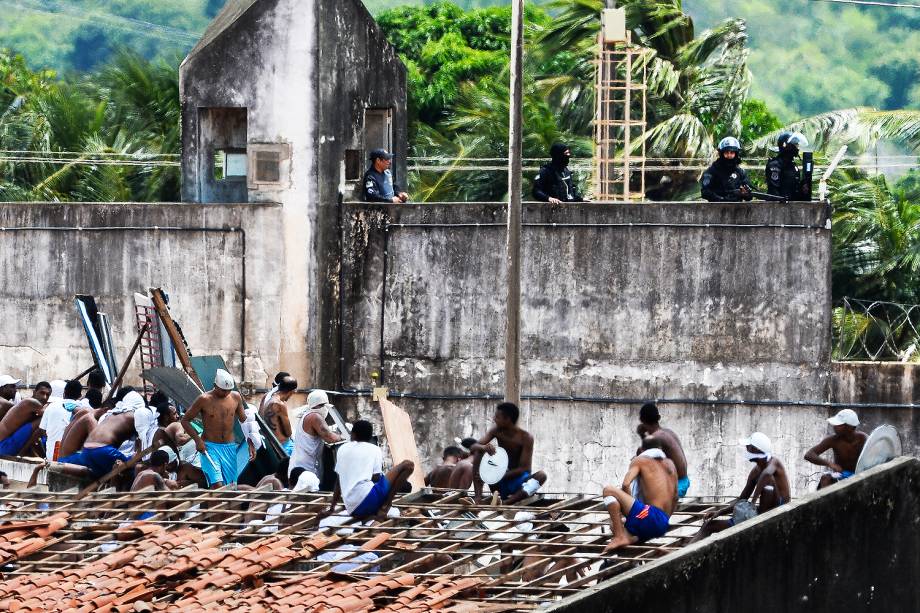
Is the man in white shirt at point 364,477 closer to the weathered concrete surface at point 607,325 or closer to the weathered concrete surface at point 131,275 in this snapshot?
the weathered concrete surface at point 607,325

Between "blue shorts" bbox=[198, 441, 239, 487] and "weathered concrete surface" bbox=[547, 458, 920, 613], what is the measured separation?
6426 millimetres

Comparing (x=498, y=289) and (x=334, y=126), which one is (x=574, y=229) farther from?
(x=334, y=126)

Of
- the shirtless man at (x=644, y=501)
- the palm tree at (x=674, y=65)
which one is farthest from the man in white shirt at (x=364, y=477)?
the palm tree at (x=674, y=65)

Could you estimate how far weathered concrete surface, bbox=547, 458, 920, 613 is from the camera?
501 inches

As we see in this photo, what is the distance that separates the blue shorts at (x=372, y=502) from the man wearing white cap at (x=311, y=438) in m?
2.53

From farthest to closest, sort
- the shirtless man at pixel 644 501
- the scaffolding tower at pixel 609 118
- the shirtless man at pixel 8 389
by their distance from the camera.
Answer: the scaffolding tower at pixel 609 118 < the shirtless man at pixel 8 389 < the shirtless man at pixel 644 501

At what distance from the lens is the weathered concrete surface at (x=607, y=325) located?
2125cm

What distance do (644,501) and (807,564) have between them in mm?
1289

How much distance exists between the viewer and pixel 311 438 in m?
17.6

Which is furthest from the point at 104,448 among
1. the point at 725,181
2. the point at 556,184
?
the point at 725,181

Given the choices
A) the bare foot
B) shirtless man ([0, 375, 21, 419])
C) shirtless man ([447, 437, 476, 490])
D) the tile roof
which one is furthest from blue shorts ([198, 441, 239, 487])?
the bare foot

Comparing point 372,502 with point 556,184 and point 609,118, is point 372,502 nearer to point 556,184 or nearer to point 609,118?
point 556,184

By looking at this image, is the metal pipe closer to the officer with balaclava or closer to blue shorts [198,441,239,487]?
the officer with balaclava

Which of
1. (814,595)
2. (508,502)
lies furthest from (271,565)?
(814,595)
